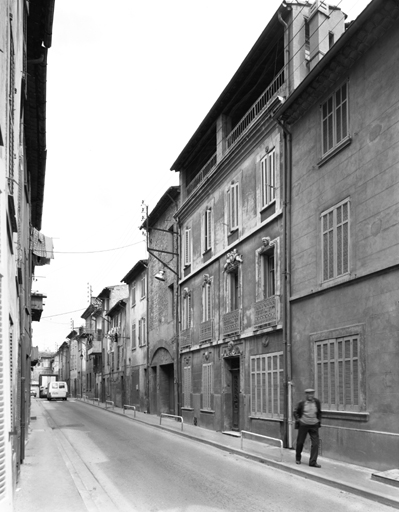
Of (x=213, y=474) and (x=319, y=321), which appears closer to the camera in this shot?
(x=213, y=474)

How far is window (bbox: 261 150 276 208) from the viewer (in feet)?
60.4

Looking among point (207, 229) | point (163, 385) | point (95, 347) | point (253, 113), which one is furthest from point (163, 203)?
point (95, 347)

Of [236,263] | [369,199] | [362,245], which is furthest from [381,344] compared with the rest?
[236,263]

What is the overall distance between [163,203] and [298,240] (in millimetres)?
16250

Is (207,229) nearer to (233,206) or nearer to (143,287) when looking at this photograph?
(233,206)

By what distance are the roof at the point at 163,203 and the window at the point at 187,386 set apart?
8019 mm

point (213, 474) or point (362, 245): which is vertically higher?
point (362, 245)

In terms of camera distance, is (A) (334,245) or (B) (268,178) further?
(B) (268,178)

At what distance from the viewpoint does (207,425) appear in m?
24.3

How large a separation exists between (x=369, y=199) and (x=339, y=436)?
5.11 meters

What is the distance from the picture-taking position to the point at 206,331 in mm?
24406

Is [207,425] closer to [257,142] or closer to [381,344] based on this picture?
[257,142]

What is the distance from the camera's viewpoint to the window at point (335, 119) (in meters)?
14.7

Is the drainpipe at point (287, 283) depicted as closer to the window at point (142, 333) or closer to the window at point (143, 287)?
the window at point (142, 333)
